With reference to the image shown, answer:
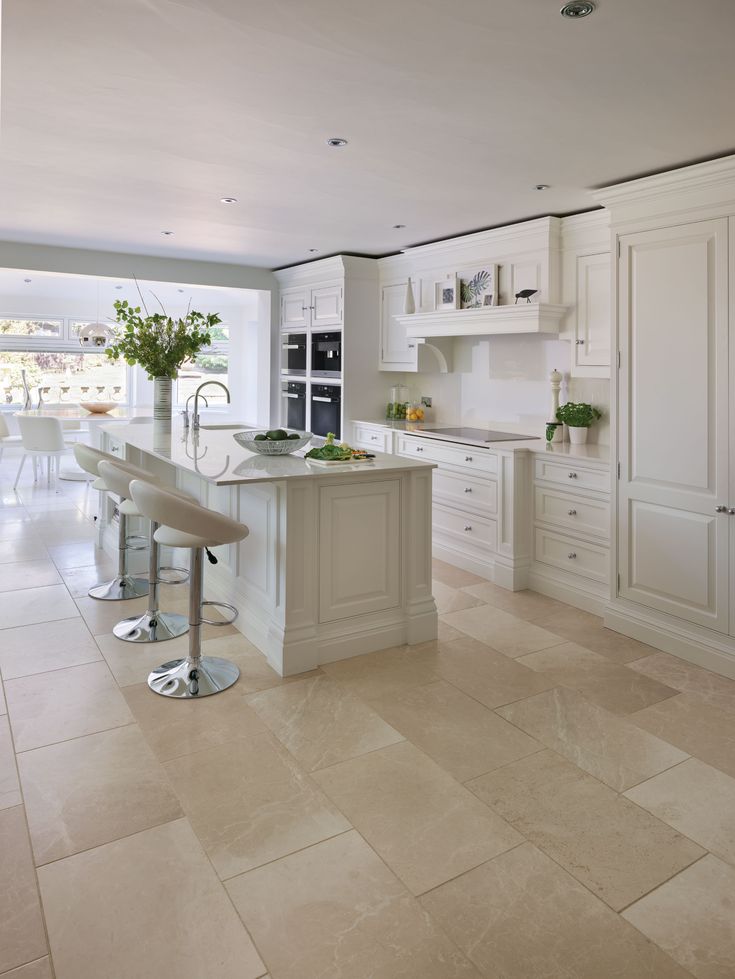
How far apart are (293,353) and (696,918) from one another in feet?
19.5

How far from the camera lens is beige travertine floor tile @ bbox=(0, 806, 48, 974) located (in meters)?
1.58

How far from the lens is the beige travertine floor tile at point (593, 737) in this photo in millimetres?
2383

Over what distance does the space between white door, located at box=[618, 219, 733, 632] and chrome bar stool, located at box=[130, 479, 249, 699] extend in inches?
82.0

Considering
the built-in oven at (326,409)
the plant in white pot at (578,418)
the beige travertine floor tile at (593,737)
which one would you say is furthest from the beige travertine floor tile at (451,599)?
the built-in oven at (326,409)

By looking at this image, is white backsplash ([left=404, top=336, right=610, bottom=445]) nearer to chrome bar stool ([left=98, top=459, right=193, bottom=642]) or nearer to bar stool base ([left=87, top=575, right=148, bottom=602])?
chrome bar stool ([left=98, top=459, right=193, bottom=642])

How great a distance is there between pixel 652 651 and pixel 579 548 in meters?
0.80

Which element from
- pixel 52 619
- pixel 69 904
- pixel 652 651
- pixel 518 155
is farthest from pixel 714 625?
pixel 52 619

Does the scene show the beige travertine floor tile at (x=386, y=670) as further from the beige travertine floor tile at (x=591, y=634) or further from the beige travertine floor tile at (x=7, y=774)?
the beige travertine floor tile at (x=7, y=774)

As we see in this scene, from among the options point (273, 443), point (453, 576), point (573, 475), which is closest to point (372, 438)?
point (453, 576)

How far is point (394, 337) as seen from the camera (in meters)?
6.06

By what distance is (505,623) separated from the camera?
3.82 meters

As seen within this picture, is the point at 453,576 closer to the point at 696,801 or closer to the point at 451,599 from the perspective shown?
the point at 451,599

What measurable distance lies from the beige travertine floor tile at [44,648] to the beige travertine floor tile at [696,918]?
8.13 ft

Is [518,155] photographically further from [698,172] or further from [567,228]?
[567,228]
